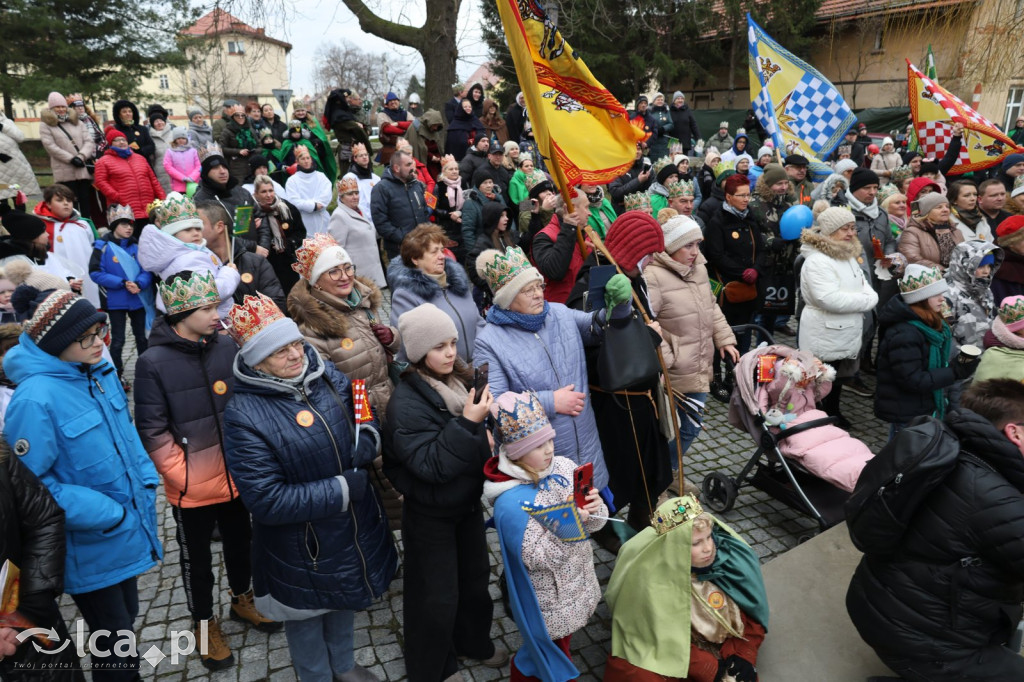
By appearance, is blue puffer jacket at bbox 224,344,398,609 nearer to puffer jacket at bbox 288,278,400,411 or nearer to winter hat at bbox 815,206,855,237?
puffer jacket at bbox 288,278,400,411

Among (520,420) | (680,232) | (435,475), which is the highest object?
(680,232)

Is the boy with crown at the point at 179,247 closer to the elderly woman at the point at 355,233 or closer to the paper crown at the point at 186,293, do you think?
the paper crown at the point at 186,293

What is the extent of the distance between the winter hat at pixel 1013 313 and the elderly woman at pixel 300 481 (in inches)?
177

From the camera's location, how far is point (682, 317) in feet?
15.0

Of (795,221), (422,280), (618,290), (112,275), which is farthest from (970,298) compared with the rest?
(112,275)

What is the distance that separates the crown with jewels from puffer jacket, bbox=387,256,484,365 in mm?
1722

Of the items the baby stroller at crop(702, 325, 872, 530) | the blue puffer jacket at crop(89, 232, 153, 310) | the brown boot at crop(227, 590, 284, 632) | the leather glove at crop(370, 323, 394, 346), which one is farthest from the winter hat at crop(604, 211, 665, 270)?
the blue puffer jacket at crop(89, 232, 153, 310)

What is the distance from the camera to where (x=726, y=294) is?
665 centimetres

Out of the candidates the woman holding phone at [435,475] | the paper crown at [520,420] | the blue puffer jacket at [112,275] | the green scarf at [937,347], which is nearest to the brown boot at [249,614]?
the woman holding phone at [435,475]

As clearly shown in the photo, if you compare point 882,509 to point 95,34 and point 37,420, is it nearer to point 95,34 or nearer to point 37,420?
point 37,420

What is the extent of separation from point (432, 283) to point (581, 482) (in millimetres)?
1896

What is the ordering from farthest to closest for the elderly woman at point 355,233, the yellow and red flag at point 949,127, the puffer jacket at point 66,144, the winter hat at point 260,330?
the puffer jacket at point 66,144, the yellow and red flag at point 949,127, the elderly woman at point 355,233, the winter hat at point 260,330

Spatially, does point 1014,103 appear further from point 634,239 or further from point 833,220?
point 634,239

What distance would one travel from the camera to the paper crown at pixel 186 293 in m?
3.15
